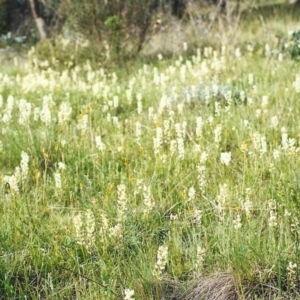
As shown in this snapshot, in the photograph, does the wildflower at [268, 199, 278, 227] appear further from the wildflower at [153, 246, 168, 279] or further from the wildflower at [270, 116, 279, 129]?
the wildflower at [270, 116, 279, 129]

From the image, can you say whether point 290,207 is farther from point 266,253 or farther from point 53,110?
point 53,110

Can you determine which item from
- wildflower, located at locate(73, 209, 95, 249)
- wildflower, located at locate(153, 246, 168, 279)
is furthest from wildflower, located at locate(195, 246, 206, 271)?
wildflower, located at locate(73, 209, 95, 249)

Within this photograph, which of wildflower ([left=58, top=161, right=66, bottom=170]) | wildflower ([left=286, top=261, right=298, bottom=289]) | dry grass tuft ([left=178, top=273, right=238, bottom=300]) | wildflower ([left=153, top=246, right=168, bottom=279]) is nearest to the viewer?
wildflower ([left=153, top=246, right=168, bottom=279])

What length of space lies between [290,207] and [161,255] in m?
1.00

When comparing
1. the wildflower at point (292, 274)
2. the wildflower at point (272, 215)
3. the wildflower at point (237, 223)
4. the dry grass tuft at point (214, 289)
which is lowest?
the dry grass tuft at point (214, 289)

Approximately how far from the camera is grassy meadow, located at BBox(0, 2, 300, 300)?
2.82 metres

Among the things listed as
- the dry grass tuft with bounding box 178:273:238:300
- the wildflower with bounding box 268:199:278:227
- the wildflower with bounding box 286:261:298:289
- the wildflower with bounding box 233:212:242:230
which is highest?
the wildflower with bounding box 233:212:242:230

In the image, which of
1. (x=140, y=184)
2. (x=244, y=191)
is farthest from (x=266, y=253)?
(x=140, y=184)

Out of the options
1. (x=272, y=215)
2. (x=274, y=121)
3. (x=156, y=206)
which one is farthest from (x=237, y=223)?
(x=274, y=121)

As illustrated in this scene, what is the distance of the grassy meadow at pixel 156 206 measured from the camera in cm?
282

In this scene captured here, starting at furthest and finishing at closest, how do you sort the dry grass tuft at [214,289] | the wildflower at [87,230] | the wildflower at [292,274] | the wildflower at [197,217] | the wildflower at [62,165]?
1. the wildflower at [62,165]
2. the wildflower at [197,217]
3. the wildflower at [87,230]
4. the dry grass tuft at [214,289]
5. the wildflower at [292,274]

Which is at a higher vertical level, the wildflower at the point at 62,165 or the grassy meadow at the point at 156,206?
the wildflower at the point at 62,165

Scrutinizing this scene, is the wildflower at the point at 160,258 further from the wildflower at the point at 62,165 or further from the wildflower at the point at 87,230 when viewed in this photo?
the wildflower at the point at 62,165

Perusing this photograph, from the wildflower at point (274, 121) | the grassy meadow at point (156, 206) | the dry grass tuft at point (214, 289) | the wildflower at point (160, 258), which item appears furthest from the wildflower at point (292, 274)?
the wildflower at point (274, 121)
